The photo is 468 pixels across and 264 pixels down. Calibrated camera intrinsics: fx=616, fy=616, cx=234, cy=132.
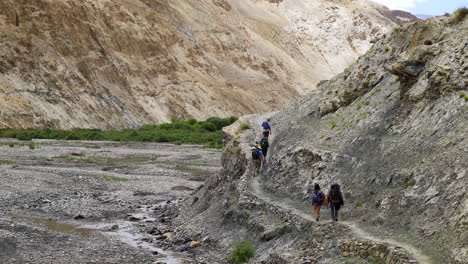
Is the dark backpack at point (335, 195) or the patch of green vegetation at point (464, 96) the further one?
the patch of green vegetation at point (464, 96)

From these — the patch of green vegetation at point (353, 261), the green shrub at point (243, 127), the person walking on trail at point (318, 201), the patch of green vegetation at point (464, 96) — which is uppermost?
the patch of green vegetation at point (464, 96)

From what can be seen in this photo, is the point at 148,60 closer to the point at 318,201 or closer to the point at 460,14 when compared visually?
the point at 460,14

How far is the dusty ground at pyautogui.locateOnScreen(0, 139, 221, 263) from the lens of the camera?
2495 centimetres

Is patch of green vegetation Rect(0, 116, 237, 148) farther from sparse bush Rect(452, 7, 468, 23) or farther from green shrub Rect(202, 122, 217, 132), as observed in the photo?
sparse bush Rect(452, 7, 468, 23)

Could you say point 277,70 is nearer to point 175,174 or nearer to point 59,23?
point 59,23

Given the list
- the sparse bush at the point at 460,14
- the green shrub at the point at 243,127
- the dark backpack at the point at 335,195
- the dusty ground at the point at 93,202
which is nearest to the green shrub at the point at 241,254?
the dusty ground at the point at 93,202

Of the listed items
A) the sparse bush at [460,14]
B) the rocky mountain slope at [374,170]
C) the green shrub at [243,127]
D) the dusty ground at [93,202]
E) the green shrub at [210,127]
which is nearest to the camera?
the rocky mountain slope at [374,170]

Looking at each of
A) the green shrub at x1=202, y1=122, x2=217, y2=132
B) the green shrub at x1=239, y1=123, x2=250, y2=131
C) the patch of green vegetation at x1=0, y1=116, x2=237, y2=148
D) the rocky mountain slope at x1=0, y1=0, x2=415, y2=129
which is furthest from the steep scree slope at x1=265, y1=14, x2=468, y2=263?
the green shrub at x1=202, y1=122, x2=217, y2=132

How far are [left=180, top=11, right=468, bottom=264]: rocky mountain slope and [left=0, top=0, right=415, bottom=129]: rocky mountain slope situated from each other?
63009 millimetres

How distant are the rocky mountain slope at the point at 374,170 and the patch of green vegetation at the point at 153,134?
167ft

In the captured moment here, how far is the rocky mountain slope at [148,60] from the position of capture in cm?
9419

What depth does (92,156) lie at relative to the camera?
65625mm

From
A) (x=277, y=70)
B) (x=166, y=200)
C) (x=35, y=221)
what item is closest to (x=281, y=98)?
(x=277, y=70)

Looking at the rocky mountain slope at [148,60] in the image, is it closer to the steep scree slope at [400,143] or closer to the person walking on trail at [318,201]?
the steep scree slope at [400,143]
